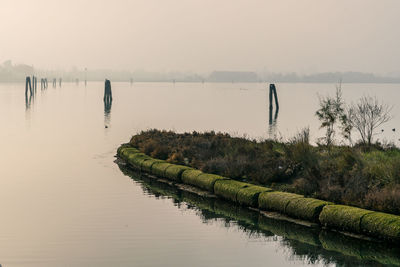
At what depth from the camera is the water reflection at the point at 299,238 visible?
16.5 meters

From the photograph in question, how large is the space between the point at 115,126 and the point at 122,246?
50.0 m

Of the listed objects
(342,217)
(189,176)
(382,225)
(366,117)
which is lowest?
(189,176)

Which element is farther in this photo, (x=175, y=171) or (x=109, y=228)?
(x=175, y=171)

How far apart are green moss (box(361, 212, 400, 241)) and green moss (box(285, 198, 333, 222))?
2035 millimetres

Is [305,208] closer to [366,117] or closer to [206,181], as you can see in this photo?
[206,181]

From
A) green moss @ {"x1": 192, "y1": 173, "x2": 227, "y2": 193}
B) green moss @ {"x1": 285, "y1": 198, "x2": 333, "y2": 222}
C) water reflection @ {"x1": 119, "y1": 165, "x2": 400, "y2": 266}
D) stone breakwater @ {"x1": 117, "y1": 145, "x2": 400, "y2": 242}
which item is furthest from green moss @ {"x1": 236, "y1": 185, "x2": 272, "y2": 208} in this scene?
green moss @ {"x1": 192, "y1": 173, "x2": 227, "y2": 193}

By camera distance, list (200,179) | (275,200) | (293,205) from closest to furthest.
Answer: (293,205) → (275,200) → (200,179)

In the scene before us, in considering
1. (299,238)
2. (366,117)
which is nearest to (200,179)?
(299,238)

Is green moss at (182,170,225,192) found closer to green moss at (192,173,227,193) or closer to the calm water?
green moss at (192,173,227,193)

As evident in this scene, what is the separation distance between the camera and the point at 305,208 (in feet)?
67.7

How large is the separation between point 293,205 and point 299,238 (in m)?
2.53

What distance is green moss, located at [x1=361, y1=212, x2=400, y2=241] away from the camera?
17688mm

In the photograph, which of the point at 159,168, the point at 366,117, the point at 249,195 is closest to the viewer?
the point at 249,195

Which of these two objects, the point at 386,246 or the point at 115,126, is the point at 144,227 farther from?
the point at 115,126
